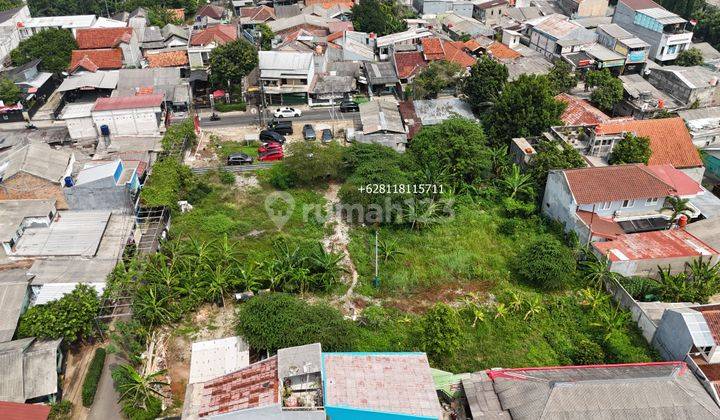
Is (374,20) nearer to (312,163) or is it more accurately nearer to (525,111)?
(525,111)

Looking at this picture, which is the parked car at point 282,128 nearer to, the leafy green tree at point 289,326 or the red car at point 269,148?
the red car at point 269,148

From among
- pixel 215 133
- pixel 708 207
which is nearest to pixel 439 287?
pixel 708 207

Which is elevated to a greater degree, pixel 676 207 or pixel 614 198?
pixel 614 198

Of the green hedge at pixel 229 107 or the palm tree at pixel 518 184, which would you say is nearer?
the palm tree at pixel 518 184

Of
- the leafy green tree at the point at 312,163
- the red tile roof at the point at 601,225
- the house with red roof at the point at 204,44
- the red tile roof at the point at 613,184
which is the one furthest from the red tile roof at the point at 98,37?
the red tile roof at the point at 601,225

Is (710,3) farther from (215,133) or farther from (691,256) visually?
(215,133)

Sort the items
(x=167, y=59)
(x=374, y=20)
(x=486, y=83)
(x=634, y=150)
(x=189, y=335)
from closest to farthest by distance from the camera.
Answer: (x=189, y=335)
(x=634, y=150)
(x=486, y=83)
(x=167, y=59)
(x=374, y=20)

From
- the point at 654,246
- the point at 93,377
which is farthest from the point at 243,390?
the point at 654,246
